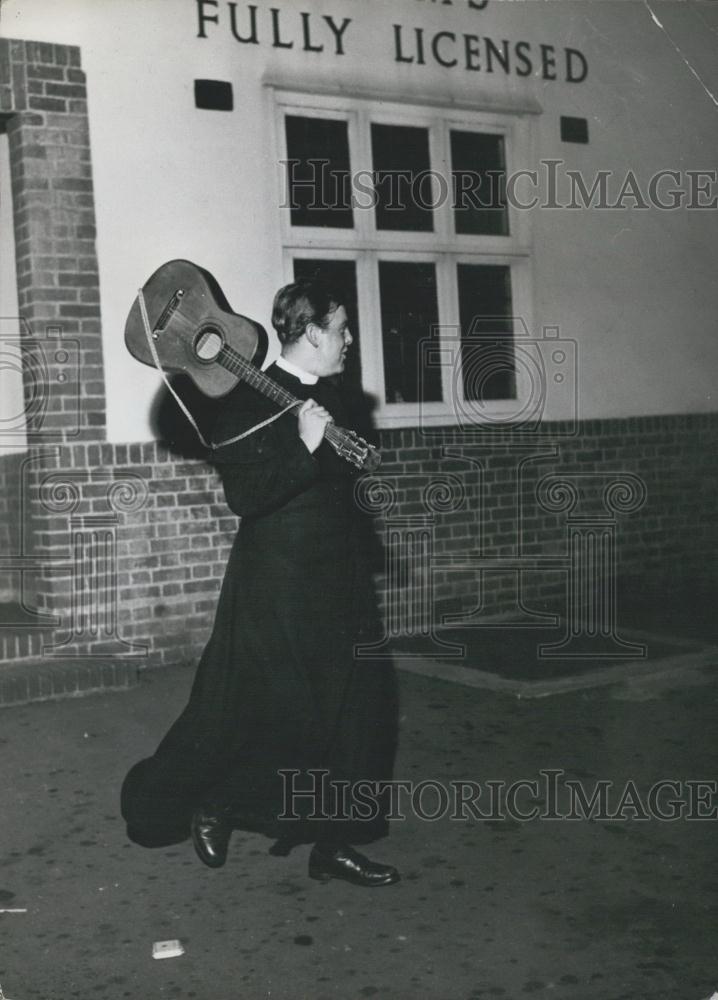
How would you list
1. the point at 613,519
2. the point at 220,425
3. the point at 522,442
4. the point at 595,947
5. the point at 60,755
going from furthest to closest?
the point at 613,519, the point at 522,442, the point at 60,755, the point at 220,425, the point at 595,947

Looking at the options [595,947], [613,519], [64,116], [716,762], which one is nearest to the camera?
[595,947]

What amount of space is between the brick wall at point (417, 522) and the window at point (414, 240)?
463mm

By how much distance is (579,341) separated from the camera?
9.38 meters

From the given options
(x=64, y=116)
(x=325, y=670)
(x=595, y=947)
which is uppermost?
(x=64, y=116)

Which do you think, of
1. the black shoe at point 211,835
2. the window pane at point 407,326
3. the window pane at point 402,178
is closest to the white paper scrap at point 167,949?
the black shoe at point 211,835

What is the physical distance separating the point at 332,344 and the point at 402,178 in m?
4.74

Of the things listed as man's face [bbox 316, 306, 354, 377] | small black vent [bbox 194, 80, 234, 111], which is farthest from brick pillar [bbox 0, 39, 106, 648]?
man's face [bbox 316, 306, 354, 377]

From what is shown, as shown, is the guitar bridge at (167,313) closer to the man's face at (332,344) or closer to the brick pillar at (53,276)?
the man's face at (332,344)

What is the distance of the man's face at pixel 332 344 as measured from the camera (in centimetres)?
416

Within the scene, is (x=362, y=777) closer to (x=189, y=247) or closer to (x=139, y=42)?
(x=189, y=247)

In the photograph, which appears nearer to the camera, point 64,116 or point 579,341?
point 64,116

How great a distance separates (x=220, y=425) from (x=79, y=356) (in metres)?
3.24

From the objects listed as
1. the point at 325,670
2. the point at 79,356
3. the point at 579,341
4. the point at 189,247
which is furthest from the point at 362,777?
the point at 579,341

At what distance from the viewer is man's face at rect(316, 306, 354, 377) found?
4.16 metres
